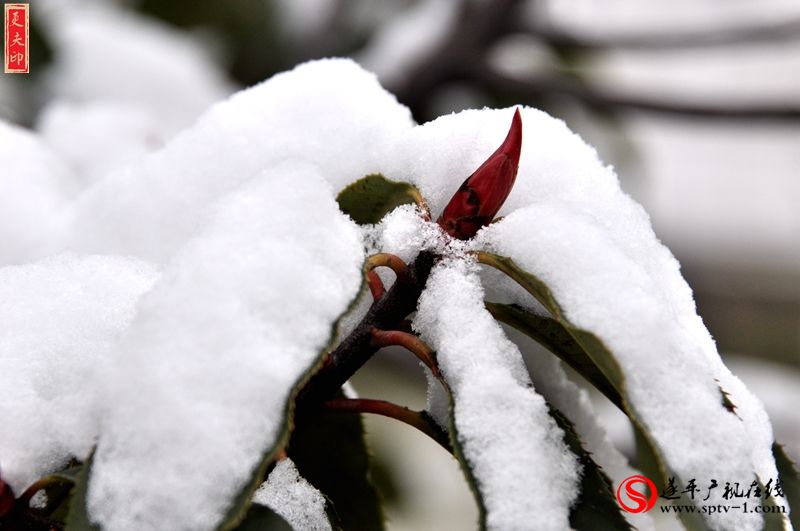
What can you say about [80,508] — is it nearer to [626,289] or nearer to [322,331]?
[322,331]

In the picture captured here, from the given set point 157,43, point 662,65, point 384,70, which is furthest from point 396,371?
point 662,65

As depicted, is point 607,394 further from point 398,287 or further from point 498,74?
point 498,74

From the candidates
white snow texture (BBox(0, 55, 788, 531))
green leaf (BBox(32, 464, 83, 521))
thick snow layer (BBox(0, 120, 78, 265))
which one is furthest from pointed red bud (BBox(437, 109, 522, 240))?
thick snow layer (BBox(0, 120, 78, 265))

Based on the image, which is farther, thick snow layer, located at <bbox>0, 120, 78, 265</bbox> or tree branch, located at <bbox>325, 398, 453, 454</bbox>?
thick snow layer, located at <bbox>0, 120, 78, 265</bbox>

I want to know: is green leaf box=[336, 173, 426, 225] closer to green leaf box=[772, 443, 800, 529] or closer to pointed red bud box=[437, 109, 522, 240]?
pointed red bud box=[437, 109, 522, 240]

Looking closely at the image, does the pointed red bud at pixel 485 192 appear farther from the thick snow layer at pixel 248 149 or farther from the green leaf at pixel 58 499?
the green leaf at pixel 58 499

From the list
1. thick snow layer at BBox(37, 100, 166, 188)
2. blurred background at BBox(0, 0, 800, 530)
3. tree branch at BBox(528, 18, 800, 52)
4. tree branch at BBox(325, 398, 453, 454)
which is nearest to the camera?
tree branch at BBox(325, 398, 453, 454)

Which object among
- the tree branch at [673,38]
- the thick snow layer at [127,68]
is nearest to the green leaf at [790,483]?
the thick snow layer at [127,68]
